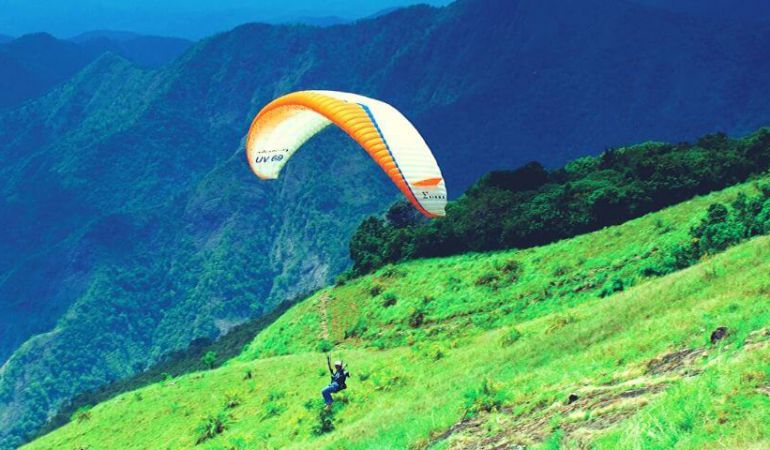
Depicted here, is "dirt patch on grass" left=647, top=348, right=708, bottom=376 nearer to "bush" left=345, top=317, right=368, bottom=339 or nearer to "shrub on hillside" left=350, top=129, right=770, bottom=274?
"shrub on hillside" left=350, top=129, right=770, bottom=274

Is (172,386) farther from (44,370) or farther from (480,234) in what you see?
(44,370)

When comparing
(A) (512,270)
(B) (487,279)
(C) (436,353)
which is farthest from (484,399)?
(A) (512,270)

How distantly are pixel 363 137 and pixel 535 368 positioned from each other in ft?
50.2

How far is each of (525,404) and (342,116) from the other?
20680 millimetres

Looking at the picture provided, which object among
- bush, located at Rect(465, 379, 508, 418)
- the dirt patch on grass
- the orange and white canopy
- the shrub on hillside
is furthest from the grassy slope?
the orange and white canopy

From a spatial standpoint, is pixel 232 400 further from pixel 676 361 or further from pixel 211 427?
pixel 676 361

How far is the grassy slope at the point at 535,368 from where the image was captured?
48.3 feet

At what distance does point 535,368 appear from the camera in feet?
74.1

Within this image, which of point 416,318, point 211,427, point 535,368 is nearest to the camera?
point 535,368

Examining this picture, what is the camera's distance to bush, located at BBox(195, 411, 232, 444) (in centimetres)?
3488

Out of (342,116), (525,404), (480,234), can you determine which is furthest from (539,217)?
(525,404)

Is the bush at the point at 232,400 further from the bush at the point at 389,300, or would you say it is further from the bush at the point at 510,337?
the bush at the point at 389,300

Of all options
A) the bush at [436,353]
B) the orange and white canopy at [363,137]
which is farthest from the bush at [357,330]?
the bush at [436,353]

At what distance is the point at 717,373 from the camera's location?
14.8 meters
